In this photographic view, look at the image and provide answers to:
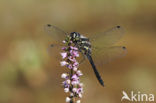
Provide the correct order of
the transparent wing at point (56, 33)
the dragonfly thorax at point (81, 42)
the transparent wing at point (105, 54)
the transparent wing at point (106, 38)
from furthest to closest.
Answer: the transparent wing at point (106, 38) < the transparent wing at point (105, 54) < the transparent wing at point (56, 33) < the dragonfly thorax at point (81, 42)

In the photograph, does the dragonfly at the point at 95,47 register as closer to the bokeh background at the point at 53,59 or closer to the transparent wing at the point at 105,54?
the transparent wing at the point at 105,54

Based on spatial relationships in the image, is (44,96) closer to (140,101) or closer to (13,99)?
(13,99)

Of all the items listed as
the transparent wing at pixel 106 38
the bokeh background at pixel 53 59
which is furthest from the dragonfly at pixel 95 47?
the bokeh background at pixel 53 59

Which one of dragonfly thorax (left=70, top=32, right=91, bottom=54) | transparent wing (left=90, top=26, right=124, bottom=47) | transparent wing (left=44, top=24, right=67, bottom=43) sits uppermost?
transparent wing (left=90, top=26, right=124, bottom=47)

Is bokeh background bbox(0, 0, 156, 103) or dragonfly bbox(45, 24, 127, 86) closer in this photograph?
dragonfly bbox(45, 24, 127, 86)

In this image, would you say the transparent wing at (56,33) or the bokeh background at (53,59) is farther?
the bokeh background at (53,59)

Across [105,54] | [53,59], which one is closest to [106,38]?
[105,54]

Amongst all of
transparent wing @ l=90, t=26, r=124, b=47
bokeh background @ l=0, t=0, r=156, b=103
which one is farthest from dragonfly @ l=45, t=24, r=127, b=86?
bokeh background @ l=0, t=0, r=156, b=103

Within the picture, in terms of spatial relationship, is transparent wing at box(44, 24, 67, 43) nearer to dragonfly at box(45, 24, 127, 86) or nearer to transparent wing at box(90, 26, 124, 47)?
dragonfly at box(45, 24, 127, 86)
